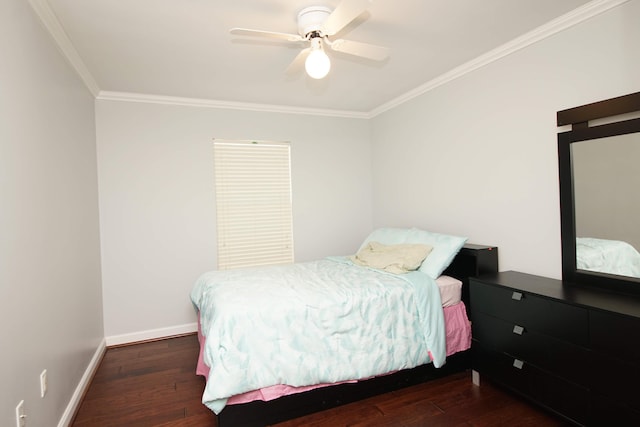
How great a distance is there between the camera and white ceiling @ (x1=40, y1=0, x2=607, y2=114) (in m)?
2.05

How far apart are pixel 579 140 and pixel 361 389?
2.18 meters

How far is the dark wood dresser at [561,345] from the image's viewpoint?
165 cm

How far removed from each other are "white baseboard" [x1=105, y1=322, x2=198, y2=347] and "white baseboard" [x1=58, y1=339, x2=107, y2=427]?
0.34 feet

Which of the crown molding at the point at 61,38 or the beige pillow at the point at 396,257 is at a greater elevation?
the crown molding at the point at 61,38

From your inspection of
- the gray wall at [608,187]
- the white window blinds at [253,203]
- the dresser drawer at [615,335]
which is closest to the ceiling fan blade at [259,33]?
the gray wall at [608,187]

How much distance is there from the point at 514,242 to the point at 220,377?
7.60ft

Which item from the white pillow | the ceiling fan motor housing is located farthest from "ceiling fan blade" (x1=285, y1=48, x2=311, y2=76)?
the white pillow

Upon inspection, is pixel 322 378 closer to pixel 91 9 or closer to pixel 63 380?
pixel 63 380

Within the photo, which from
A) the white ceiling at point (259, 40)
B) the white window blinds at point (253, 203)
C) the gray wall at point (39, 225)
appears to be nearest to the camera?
the gray wall at point (39, 225)

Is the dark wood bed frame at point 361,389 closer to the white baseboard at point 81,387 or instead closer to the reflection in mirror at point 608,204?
the reflection in mirror at point 608,204

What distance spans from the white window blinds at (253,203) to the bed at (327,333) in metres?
1.05

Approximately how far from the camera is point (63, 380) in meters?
2.13

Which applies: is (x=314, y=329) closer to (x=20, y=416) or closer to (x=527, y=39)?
(x=20, y=416)

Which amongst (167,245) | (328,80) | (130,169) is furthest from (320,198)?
(130,169)
